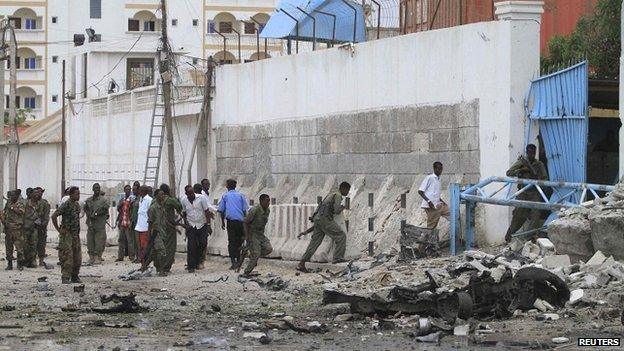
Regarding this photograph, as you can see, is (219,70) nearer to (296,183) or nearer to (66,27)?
(296,183)

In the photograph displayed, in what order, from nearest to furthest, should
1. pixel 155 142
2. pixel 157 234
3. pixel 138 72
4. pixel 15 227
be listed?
pixel 157 234 < pixel 15 227 < pixel 155 142 < pixel 138 72

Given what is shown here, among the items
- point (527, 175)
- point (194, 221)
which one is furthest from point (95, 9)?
point (527, 175)

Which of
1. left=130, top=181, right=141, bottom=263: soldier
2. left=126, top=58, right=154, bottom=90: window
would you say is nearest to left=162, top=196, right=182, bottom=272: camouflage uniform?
left=130, top=181, right=141, bottom=263: soldier

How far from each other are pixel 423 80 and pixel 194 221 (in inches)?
176

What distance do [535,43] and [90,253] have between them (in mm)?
9929

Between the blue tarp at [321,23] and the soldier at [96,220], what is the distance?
7.13m

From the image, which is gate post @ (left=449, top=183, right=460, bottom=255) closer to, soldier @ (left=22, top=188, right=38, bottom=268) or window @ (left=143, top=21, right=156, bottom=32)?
soldier @ (left=22, top=188, right=38, bottom=268)

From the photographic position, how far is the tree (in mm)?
31844

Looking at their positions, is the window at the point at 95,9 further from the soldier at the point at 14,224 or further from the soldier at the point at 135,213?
the soldier at the point at 14,224

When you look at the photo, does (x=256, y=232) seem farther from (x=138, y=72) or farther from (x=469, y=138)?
(x=138, y=72)

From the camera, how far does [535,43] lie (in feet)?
69.5

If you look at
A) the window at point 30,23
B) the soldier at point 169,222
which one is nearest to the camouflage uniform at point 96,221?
the soldier at point 169,222

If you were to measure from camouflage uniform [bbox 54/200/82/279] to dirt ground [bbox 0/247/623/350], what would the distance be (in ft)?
1.17

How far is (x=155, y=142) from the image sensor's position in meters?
37.2
